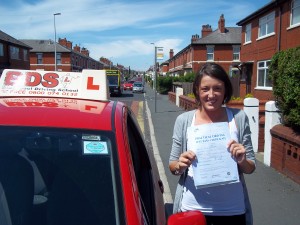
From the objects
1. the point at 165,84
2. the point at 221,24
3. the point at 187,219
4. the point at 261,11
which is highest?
the point at 221,24

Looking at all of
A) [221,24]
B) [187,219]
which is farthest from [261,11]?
[221,24]

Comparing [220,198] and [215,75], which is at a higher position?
[215,75]

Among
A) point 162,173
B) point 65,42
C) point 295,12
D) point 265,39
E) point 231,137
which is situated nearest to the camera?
point 231,137

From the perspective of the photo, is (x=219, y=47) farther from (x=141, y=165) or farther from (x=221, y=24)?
(x=141, y=165)

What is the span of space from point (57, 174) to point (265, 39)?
22.9 m

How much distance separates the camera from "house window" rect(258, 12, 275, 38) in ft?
71.4

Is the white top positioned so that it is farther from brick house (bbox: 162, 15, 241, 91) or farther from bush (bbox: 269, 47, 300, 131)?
brick house (bbox: 162, 15, 241, 91)

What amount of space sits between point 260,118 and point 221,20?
41264 millimetres

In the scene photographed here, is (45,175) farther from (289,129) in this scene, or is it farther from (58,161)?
(289,129)

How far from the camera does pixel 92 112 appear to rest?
2.29 metres

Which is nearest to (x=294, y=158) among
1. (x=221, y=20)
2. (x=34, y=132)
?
(x=34, y=132)

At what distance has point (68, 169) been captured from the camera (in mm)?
1979

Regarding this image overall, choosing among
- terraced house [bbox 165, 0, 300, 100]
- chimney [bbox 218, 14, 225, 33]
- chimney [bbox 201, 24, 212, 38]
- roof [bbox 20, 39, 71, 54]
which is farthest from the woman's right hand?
roof [bbox 20, 39, 71, 54]

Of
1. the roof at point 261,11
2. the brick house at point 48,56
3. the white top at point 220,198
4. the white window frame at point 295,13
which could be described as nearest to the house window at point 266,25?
the roof at point 261,11
